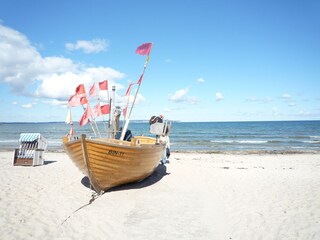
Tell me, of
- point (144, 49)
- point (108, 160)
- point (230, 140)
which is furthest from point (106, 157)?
point (230, 140)

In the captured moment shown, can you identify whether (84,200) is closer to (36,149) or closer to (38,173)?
(38,173)

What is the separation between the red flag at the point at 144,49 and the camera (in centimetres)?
926

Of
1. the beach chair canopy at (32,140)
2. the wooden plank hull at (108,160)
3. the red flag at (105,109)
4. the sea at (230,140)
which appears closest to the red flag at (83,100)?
the red flag at (105,109)

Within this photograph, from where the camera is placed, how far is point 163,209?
6.68 m

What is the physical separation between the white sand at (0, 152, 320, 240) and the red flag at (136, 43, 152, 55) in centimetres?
490

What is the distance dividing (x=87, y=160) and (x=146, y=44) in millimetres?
4825

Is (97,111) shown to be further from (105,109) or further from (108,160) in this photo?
(108,160)

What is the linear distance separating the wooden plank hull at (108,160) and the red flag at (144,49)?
3.54 meters

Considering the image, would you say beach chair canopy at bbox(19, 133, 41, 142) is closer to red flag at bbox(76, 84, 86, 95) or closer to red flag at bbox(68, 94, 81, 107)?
red flag at bbox(68, 94, 81, 107)

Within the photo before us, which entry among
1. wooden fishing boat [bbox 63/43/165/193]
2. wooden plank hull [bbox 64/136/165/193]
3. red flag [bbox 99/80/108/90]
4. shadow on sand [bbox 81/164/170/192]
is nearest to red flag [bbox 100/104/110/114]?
wooden fishing boat [bbox 63/43/165/193]

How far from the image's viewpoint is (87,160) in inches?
274

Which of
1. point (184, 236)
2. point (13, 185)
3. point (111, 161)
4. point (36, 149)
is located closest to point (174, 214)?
point (184, 236)

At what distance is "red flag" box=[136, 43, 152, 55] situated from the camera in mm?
9255

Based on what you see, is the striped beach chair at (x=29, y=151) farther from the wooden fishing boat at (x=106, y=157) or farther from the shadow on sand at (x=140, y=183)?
the wooden fishing boat at (x=106, y=157)
